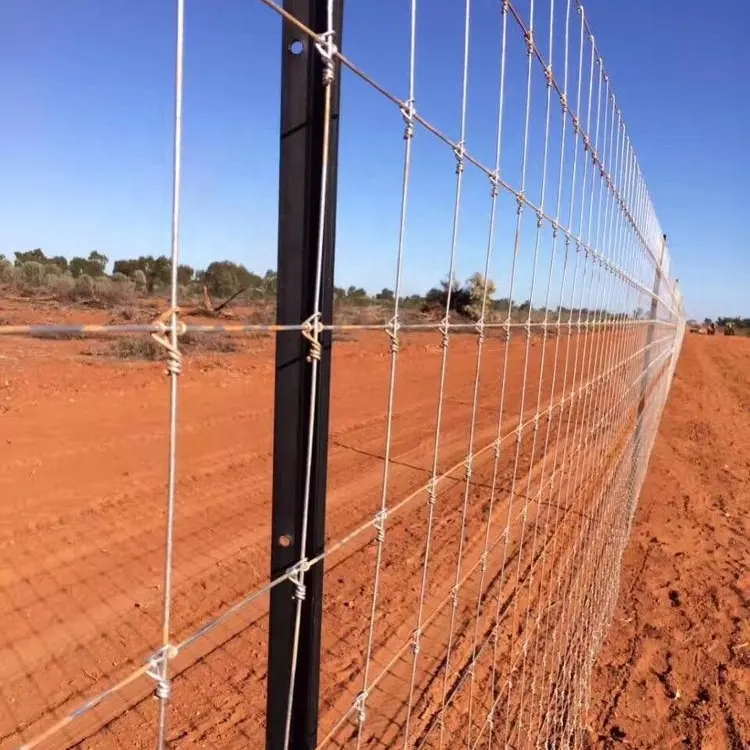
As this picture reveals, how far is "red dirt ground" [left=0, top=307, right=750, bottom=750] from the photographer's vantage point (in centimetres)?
304

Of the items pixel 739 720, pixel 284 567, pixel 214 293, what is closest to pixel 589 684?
pixel 739 720

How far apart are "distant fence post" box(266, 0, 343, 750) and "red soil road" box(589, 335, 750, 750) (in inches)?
105

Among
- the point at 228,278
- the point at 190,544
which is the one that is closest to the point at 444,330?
the point at 190,544

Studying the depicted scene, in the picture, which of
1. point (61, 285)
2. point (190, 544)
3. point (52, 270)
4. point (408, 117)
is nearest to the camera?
point (408, 117)

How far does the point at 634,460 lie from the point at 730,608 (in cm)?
184

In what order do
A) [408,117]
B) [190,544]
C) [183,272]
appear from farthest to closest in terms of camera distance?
[183,272]
[190,544]
[408,117]

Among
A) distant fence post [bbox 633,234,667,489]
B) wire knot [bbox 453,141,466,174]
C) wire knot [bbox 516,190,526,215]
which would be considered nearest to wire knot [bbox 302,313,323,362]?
wire knot [bbox 453,141,466,174]

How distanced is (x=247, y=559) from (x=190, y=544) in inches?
18.8

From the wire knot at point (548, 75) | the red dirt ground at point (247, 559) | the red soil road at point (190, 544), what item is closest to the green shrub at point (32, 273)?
the red soil road at point (190, 544)

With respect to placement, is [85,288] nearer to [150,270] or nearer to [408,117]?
[150,270]

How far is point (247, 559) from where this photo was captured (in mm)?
4465

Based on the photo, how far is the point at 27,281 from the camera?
16594 mm

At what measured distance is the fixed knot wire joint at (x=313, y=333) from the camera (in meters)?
1.11

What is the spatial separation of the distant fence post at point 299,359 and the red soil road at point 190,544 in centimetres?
180
